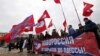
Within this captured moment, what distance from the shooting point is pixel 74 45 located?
13.3m

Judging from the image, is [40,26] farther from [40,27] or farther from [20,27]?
[20,27]

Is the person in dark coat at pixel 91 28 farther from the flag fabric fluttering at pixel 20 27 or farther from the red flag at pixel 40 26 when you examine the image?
the red flag at pixel 40 26

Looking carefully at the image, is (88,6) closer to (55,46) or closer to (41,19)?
(55,46)

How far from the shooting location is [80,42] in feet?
41.8

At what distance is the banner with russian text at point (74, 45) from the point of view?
11898 mm

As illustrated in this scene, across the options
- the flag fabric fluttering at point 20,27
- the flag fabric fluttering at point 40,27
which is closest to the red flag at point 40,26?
the flag fabric fluttering at point 40,27

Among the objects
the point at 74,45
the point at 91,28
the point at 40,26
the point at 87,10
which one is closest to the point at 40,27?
the point at 40,26

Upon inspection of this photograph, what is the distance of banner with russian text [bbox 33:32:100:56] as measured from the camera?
11898 millimetres

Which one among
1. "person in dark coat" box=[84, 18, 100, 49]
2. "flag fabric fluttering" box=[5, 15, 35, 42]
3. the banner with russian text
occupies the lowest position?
the banner with russian text

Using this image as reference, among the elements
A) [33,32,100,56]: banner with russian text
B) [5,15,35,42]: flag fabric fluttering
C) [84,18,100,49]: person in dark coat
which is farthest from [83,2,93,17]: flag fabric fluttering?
[5,15,35,42]: flag fabric fluttering

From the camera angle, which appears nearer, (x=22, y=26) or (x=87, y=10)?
(x=87, y=10)

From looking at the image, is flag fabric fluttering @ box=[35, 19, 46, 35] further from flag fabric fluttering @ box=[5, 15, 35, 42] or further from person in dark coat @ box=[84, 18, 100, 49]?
person in dark coat @ box=[84, 18, 100, 49]

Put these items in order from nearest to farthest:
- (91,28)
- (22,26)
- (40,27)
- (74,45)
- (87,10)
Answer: (91,28), (74,45), (87,10), (22,26), (40,27)

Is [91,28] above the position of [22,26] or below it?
below
